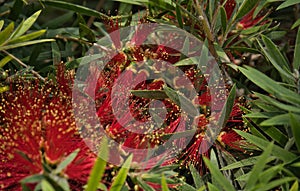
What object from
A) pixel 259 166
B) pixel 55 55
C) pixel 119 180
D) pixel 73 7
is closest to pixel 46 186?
pixel 119 180

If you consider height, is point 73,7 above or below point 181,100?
above

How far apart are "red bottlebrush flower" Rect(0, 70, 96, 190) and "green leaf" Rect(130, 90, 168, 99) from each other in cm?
14

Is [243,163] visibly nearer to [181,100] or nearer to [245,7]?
[181,100]

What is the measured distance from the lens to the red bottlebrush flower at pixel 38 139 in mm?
935

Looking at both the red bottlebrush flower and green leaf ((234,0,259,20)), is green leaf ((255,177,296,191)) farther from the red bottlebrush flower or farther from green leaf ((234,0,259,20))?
green leaf ((234,0,259,20))

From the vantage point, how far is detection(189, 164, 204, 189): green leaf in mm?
1129

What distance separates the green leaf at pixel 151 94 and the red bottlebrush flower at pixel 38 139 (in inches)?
5.7

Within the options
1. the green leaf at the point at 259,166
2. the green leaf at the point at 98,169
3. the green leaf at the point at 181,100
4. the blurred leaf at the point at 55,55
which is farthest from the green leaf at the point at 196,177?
the blurred leaf at the point at 55,55

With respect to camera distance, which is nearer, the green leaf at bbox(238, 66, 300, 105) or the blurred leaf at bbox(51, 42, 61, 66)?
the green leaf at bbox(238, 66, 300, 105)

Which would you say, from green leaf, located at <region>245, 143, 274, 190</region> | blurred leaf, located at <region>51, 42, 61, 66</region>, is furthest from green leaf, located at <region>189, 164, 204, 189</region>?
blurred leaf, located at <region>51, 42, 61, 66</region>

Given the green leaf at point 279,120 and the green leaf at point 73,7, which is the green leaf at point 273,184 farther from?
the green leaf at point 73,7

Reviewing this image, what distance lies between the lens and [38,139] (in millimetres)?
973

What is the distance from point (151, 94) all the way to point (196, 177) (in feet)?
0.66

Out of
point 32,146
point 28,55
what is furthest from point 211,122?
point 28,55
